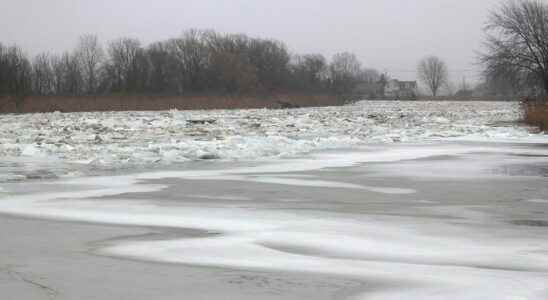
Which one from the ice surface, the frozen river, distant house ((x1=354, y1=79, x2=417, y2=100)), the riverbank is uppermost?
distant house ((x1=354, y1=79, x2=417, y2=100))

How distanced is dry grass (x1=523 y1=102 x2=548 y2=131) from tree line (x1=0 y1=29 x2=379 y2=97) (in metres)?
46.9

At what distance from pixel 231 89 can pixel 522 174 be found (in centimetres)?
8645

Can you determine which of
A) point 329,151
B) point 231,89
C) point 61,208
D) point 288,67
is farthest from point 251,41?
point 61,208

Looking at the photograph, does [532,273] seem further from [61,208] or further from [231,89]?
[231,89]

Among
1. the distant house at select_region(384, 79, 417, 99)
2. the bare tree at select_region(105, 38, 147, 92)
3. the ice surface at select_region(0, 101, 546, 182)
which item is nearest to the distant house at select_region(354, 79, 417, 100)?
the distant house at select_region(384, 79, 417, 99)

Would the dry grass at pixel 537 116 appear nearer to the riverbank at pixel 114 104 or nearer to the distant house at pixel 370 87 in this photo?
the riverbank at pixel 114 104

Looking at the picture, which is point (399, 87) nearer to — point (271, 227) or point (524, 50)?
point (524, 50)

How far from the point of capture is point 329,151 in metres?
16.3

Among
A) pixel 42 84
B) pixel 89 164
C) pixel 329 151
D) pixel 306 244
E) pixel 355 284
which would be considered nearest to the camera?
pixel 355 284

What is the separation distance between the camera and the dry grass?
2506cm

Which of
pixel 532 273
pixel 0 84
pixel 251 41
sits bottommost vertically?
pixel 532 273

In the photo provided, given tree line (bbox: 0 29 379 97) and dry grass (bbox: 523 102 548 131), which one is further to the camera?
tree line (bbox: 0 29 379 97)

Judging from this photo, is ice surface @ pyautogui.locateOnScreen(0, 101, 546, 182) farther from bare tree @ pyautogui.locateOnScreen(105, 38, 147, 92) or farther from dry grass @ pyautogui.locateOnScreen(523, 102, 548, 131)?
bare tree @ pyautogui.locateOnScreen(105, 38, 147, 92)

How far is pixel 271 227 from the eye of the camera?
→ 273 inches
